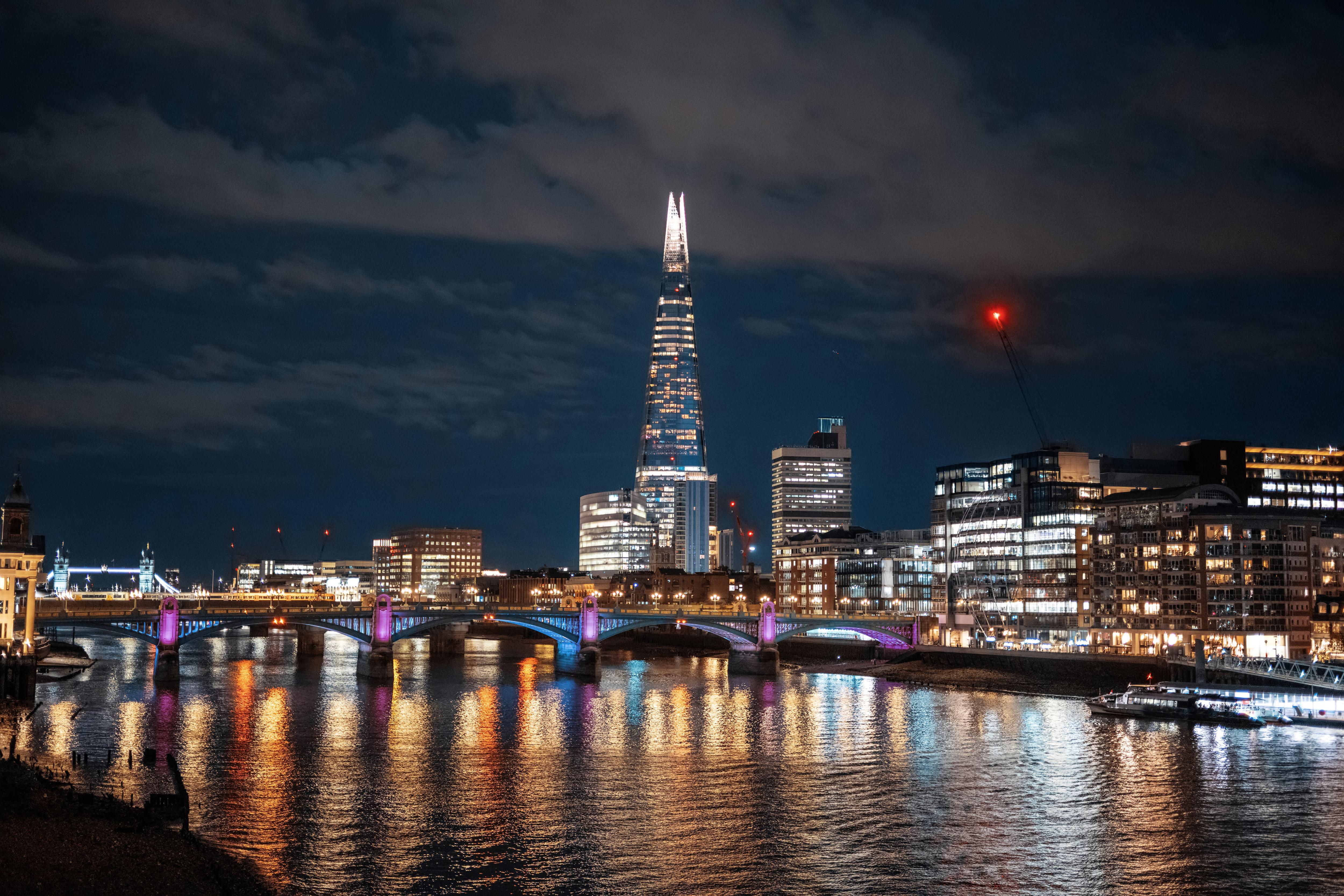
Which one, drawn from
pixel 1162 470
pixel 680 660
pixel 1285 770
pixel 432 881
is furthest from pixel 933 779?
pixel 1162 470

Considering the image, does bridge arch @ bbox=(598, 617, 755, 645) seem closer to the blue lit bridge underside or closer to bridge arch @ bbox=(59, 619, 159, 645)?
the blue lit bridge underside

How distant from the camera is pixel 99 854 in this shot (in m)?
45.1

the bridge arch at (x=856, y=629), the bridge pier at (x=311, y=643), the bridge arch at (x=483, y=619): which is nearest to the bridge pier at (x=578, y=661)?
the bridge arch at (x=483, y=619)

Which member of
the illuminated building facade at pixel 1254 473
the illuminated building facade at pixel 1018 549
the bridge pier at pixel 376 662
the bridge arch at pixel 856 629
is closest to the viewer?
the bridge pier at pixel 376 662

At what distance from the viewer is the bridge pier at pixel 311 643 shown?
175m

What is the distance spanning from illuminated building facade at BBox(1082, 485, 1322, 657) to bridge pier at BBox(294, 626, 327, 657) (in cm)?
10016

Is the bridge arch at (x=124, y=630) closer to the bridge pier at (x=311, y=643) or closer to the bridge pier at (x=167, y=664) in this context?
the bridge pier at (x=167, y=664)

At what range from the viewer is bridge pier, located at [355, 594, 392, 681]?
13575 cm

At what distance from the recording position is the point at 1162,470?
194 metres

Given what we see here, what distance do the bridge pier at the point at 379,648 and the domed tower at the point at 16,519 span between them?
114 feet

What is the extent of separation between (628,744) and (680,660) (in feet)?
332

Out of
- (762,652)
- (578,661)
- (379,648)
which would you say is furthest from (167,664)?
(762,652)

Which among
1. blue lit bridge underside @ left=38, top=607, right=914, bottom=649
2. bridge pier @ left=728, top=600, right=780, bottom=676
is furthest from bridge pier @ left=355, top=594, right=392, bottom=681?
bridge pier @ left=728, top=600, right=780, bottom=676

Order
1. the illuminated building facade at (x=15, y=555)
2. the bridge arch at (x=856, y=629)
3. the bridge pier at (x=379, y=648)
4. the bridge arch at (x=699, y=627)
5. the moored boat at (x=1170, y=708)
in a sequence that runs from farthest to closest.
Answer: the bridge arch at (x=856, y=629), the bridge arch at (x=699, y=627), the bridge pier at (x=379, y=648), the illuminated building facade at (x=15, y=555), the moored boat at (x=1170, y=708)
